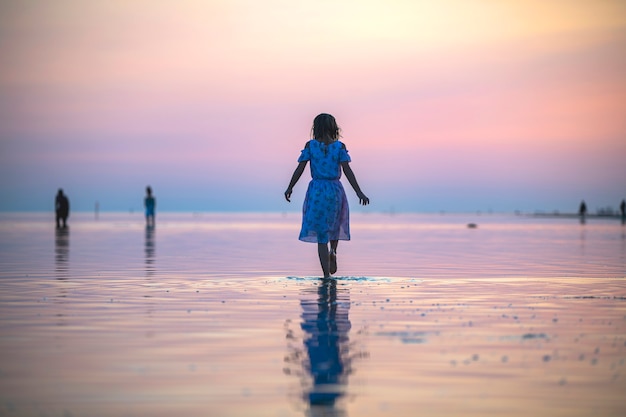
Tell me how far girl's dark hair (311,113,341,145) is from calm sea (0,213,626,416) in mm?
1972

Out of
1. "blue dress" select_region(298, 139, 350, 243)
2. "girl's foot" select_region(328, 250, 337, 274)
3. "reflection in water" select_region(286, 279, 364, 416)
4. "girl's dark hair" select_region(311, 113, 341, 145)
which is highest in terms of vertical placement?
"girl's dark hair" select_region(311, 113, 341, 145)

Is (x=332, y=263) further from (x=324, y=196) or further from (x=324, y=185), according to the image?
(x=324, y=185)

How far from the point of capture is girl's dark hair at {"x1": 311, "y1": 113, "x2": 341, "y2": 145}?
48.2 ft

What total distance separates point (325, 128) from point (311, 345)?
7.53 m

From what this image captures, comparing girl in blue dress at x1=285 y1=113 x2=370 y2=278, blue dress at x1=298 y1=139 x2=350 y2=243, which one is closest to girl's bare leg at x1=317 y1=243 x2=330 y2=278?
girl in blue dress at x1=285 y1=113 x2=370 y2=278

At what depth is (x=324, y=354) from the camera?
705 centimetres

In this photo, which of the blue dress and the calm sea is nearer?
the calm sea

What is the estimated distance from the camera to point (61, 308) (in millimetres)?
10164

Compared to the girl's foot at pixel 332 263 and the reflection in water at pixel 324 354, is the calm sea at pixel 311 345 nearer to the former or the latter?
the reflection in water at pixel 324 354

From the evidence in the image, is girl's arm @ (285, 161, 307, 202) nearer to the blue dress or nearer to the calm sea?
the blue dress

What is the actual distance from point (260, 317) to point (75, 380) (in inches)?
140

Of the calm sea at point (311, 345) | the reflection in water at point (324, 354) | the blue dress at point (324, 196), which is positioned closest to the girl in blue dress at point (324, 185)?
the blue dress at point (324, 196)

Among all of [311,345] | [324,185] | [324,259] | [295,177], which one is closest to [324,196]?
[324,185]

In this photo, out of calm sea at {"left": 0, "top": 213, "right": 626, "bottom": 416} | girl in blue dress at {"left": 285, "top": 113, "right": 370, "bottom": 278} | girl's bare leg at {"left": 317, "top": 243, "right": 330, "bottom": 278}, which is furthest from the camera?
girl in blue dress at {"left": 285, "top": 113, "right": 370, "bottom": 278}
